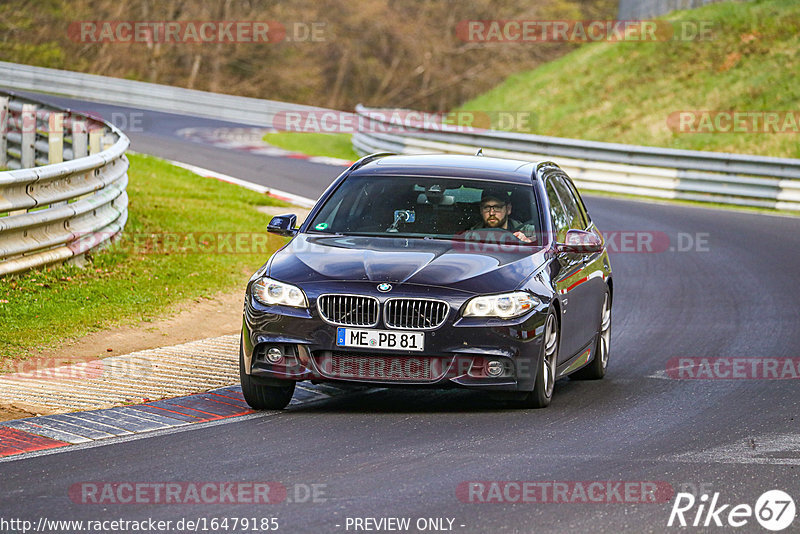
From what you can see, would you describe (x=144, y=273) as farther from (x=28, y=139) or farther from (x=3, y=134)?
(x=3, y=134)

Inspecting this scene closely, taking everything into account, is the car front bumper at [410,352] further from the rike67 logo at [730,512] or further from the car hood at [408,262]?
the rike67 logo at [730,512]

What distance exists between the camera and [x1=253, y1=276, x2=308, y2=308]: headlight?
8.09 meters

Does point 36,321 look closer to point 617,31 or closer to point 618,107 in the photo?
point 618,107

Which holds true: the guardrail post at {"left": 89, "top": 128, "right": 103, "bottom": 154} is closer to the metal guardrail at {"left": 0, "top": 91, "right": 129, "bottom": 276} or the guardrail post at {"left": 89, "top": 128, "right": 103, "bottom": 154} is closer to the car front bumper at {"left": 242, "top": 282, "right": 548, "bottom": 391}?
the metal guardrail at {"left": 0, "top": 91, "right": 129, "bottom": 276}

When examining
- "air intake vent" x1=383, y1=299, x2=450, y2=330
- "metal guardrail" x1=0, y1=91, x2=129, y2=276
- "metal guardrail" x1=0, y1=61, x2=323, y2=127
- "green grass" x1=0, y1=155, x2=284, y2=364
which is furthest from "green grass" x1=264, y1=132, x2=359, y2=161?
"air intake vent" x1=383, y1=299, x2=450, y2=330

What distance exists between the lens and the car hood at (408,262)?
8125mm

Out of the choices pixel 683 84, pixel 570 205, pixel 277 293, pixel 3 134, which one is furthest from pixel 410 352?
pixel 683 84

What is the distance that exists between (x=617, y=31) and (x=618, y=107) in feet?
28.2

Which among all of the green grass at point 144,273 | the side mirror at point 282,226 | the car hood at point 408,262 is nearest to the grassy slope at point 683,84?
the green grass at point 144,273

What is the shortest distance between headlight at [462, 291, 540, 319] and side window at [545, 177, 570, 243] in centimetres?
123

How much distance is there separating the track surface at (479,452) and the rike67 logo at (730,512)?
0.07 m

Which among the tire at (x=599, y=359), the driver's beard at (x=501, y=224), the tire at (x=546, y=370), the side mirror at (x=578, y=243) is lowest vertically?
the tire at (x=599, y=359)

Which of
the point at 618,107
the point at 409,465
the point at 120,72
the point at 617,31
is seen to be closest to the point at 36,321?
the point at 409,465

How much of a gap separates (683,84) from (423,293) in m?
30.3
